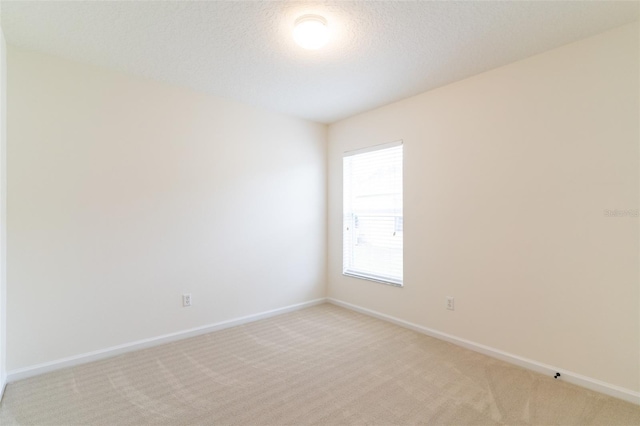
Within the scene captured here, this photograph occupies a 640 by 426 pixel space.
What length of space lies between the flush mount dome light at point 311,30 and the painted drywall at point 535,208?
164 centimetres

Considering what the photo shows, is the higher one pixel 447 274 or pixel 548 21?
pixel 548 21

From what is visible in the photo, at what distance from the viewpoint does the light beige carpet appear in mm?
2008

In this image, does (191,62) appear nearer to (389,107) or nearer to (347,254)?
(389,107)

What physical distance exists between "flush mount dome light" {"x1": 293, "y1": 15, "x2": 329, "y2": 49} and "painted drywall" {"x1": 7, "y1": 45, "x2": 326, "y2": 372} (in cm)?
167

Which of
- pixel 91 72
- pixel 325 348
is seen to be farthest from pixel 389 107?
pixel 91 72

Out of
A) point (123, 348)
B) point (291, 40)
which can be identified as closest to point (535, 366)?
point (291, 40)

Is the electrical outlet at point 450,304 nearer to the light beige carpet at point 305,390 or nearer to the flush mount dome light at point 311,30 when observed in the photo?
the light beige carpet at point 305,390

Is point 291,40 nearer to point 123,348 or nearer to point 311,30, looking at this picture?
point 311,30

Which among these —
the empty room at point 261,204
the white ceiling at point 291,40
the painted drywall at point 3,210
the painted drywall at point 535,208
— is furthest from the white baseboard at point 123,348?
the white ceiling at point 291,40

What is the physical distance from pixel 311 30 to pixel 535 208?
2253mm

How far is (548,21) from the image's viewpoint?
2182 mm

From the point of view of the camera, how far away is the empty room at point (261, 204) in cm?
215

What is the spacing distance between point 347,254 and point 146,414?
113 inches

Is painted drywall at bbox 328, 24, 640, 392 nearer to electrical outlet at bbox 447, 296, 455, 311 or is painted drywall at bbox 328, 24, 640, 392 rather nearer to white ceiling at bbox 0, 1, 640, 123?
electrical outlet at bbox 447, 296, 455, 311
